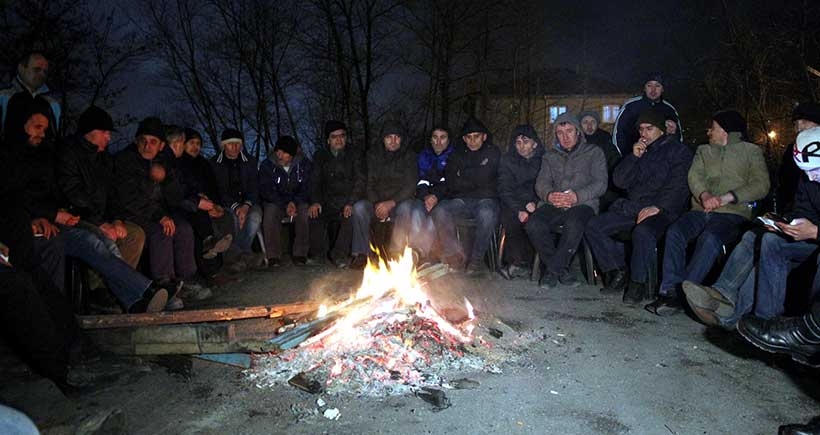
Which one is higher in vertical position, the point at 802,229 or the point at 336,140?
the point at 336,140

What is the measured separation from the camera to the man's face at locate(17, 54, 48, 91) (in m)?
5.68

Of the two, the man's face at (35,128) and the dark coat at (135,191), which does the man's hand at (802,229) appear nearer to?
the dark coat at (135,191)

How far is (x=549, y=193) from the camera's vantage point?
6.43m

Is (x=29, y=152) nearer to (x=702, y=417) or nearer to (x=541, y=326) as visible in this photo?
(x=541, y=326)

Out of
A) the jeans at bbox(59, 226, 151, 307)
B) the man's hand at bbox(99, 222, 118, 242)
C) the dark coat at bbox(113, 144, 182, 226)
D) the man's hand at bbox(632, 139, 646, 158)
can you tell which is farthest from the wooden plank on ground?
the man's hand at bbox(632, 139, 646, 158)

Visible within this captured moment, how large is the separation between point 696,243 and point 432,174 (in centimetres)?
336

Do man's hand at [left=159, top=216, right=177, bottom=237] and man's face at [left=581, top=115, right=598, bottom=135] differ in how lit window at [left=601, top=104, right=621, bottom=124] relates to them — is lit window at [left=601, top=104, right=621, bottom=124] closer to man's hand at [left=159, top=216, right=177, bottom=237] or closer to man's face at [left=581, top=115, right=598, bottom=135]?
man's face at [left=581, top=115, right=598, bottom=135]

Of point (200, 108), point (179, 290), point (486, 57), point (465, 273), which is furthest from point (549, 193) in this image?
point (200, 108)

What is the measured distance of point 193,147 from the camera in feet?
23.0

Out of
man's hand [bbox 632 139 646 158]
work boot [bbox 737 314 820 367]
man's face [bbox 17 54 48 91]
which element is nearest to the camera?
work boot [bbox 737 314 820 367]

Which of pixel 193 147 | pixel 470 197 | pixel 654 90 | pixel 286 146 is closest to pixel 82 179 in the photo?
pixel 193 147

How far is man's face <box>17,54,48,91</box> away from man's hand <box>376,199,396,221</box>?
398 cm

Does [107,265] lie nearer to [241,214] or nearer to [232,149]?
[241,214]

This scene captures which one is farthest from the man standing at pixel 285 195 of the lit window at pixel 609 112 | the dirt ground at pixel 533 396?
the lit window at pixel 609 112
